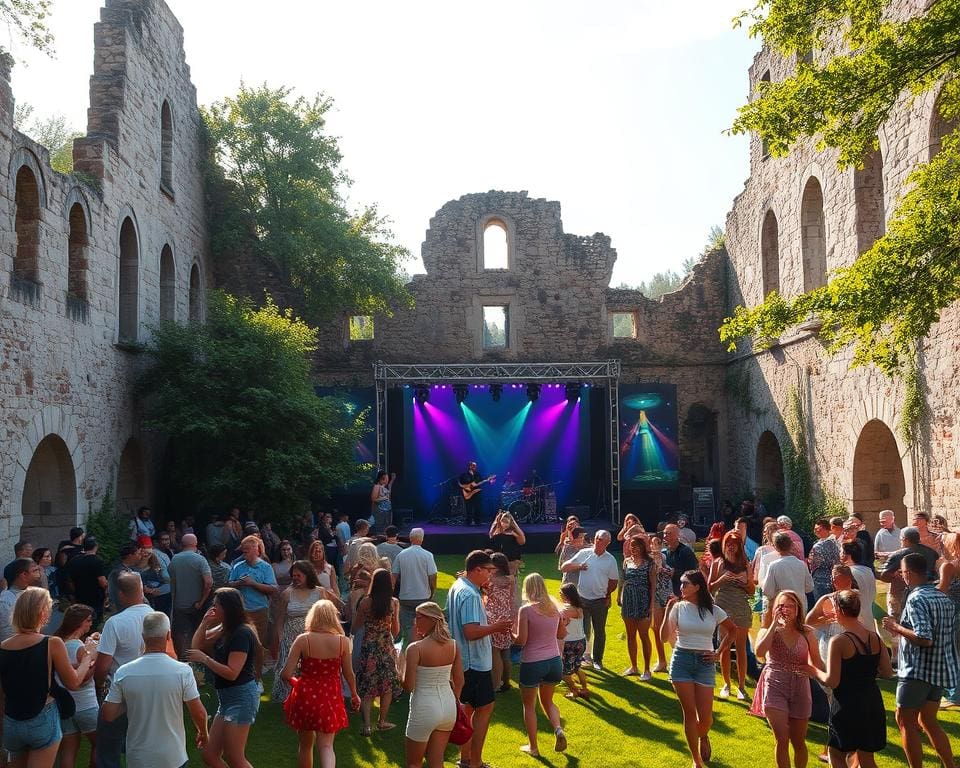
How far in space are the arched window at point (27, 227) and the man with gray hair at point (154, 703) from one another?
792 centimetres

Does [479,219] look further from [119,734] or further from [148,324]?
[119,734]

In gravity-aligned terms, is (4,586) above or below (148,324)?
below

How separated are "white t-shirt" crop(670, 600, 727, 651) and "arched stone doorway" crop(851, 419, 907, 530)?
9.51 meters

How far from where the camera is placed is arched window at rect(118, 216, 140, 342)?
14.8 meters

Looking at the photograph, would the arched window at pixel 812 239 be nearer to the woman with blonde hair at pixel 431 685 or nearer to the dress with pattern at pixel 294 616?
the dress with pattern at pixel 294 616

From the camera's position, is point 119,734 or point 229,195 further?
point 229,195

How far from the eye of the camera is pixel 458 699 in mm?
5660

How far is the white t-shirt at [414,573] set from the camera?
8.20 m

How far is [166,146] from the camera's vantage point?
1697 centimetres

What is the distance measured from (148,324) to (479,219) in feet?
32.4

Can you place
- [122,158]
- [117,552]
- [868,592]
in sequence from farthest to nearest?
[122,158] < [117,552] < [868,592]

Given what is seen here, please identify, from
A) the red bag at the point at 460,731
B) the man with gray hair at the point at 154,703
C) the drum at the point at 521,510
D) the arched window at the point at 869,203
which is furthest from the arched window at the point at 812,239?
the man with gray hair at the point at 154,703

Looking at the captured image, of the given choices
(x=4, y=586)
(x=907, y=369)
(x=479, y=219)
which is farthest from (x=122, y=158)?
(x=907, y=369)

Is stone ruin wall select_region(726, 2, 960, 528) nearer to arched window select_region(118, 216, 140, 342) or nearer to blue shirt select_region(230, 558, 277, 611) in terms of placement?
blue shirt select_region(230, 558, 277, 611)
